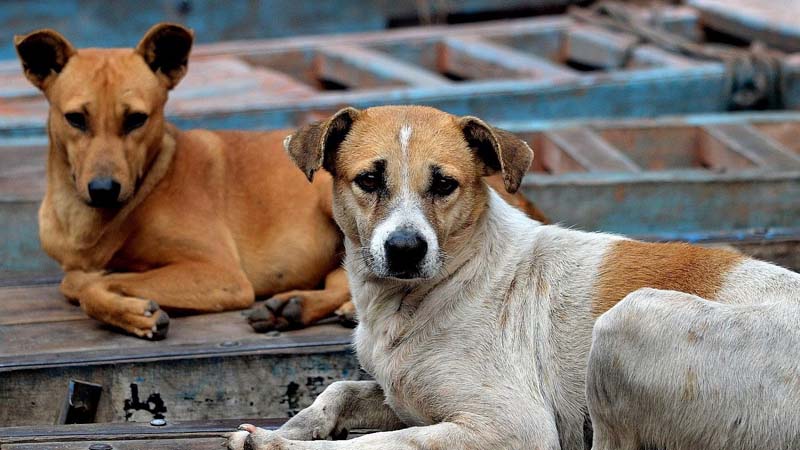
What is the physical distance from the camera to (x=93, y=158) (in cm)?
566

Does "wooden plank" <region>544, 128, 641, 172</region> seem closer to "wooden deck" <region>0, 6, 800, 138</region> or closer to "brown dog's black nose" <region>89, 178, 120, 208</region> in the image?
"wooden deck" <region>0, 6, 800, 138</region>

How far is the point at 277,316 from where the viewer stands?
18.2 feet

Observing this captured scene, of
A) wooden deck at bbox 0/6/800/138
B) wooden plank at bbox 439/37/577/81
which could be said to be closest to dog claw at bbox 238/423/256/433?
wooden deck at bbox 0/6/800/138

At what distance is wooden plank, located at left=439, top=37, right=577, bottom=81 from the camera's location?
9641mm

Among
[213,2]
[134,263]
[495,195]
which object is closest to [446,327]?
[495,195]

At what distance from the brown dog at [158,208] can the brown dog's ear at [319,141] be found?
4.16 feet

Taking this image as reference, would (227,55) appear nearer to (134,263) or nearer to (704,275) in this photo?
(134,263)

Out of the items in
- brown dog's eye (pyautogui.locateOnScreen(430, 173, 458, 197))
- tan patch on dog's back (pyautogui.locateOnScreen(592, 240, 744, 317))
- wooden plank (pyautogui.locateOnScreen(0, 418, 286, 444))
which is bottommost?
wooden plank (pyautogui.locateOnScreen(0, 418, 286, 444))

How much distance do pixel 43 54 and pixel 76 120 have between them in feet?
1.29

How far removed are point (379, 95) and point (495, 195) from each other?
3.82 metres

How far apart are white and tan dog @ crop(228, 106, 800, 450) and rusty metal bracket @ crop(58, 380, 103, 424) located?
105 centimetres

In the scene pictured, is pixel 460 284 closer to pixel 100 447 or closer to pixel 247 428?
pixel 247 428

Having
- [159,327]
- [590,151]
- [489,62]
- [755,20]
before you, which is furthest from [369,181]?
[755,20]

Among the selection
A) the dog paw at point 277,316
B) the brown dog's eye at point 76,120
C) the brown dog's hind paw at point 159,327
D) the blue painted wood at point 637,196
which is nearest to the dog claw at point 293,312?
the dog paw at point 277,316
